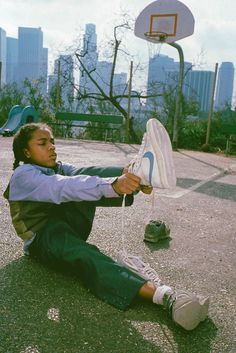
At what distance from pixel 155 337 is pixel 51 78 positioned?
47.3ft

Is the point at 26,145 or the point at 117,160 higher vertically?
the point at 26,145

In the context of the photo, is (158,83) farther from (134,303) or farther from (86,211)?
(134,303)

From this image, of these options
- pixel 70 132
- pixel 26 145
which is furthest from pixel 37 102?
pixel 26 145

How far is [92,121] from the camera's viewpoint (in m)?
12.1

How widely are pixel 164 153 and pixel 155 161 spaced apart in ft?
Answer: 0.22

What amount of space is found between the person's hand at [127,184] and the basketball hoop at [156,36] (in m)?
8.53

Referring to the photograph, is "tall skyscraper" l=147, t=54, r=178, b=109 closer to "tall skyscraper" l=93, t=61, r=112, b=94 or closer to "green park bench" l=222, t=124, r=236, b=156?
"tall skyscraper" l=93, t=61, r=112, b=94

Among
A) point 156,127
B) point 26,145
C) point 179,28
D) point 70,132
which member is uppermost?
point 179,28

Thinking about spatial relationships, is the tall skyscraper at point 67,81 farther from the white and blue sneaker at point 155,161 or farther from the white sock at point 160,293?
the white sock at point 160,293

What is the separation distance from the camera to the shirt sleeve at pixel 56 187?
1789 millimetres

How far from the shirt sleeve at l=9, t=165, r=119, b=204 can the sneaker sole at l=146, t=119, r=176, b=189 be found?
0.76 ft

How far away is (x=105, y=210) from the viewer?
3561 mm

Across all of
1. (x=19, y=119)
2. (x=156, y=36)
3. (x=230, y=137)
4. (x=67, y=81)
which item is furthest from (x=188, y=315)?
(x=67, y=81)

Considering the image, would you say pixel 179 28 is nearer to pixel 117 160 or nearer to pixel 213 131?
pixel 213 131
